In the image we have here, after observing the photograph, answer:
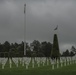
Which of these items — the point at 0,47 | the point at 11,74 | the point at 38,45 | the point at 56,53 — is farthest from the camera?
the point at 38,45

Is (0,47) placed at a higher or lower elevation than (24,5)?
lower

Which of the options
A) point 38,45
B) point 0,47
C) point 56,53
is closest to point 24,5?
point 56,53

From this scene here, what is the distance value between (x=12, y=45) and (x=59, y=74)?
10116 centimetres

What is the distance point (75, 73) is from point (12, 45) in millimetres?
100729

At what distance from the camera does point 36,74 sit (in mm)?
18625

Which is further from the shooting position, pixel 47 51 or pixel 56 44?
pixel 47 51

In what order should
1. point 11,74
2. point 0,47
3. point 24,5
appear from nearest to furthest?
1. point 11,74
2. point 24,5
3. point 0,47

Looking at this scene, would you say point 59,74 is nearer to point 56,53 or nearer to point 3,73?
point 3,73

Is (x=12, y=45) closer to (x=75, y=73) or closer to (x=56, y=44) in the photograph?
(x=56, y=44)

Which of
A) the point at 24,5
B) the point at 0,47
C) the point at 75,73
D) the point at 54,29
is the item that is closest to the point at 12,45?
the point at 0,47

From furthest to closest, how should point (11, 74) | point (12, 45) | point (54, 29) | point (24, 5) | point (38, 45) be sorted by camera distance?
point (38, 45) < point (12, 45) < point (24, 5) < point (54, 29) < point (11, 74)

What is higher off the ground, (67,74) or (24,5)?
(24,5)

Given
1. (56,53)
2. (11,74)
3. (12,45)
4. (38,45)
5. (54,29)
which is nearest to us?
(11,74)

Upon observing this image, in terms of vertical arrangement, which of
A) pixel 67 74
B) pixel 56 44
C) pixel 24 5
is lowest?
pixel 67 74
